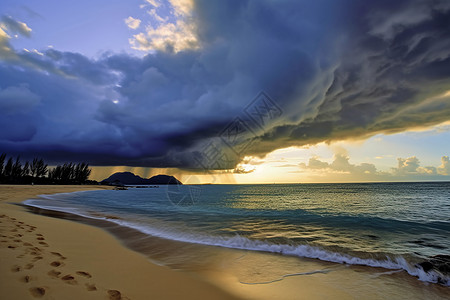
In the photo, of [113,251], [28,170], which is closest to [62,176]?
[28,170]

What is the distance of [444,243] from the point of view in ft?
36.1

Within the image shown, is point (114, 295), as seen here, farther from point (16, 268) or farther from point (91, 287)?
point (16, 268)

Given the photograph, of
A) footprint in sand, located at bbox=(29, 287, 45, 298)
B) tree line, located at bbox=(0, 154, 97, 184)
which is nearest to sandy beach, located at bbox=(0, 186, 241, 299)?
footprint in sand, located at bbox=(29, 287, 45, 298)

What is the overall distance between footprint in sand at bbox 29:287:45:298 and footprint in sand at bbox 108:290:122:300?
3.53ft

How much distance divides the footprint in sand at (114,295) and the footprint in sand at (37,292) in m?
1.08

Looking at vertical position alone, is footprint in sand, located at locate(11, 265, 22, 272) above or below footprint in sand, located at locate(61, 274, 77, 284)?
above

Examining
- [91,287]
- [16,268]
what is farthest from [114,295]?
[16,268]

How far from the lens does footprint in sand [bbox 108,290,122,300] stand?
3.81m

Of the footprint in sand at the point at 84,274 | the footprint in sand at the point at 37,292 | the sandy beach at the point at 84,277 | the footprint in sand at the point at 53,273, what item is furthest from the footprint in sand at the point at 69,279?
the footprint in sand at the point at 37,292

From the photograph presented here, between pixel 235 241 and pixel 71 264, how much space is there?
717 cm

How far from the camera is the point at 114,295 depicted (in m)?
3.90

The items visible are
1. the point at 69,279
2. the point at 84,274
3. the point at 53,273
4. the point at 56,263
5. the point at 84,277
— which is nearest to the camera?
the point at 69,279

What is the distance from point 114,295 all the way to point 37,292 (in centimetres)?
123

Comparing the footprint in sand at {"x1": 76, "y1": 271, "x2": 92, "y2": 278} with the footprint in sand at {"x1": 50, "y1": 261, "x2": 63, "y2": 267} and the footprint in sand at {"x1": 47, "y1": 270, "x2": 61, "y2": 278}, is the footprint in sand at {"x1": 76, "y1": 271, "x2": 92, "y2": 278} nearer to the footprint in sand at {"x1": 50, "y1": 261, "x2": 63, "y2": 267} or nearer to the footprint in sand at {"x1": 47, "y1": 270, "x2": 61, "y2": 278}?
the footprint in sand at {"x1": 47, "y1": 270, "x2": 61, "y2": 278}
